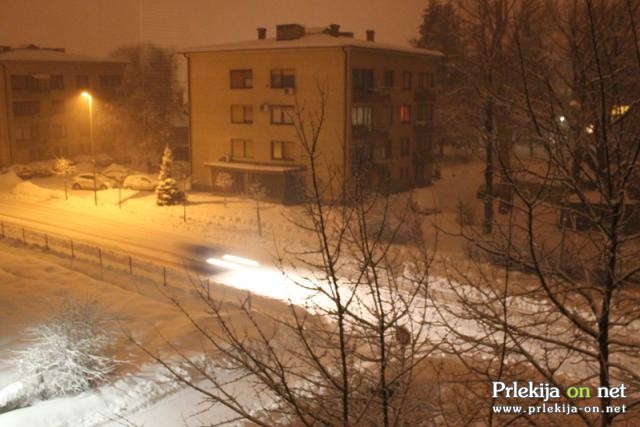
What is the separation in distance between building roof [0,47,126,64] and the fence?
23.8m

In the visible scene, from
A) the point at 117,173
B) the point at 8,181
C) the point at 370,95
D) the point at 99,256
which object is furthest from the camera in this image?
the point at 117,173

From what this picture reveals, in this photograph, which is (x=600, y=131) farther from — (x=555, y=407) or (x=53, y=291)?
(x=53, y=291)

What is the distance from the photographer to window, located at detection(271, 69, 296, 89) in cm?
3450

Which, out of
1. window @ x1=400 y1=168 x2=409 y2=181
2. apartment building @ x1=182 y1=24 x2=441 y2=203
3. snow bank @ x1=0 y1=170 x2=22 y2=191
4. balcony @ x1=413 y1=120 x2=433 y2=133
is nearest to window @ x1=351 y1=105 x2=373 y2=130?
apartment building @ x1=182 y1=24 x2=441 y2=203

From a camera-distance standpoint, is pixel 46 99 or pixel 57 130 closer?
pixel 46 99

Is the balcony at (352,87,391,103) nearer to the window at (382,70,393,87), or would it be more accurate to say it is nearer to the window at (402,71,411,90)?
the window at (382,70,393,87)

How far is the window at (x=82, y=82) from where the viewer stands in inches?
2018

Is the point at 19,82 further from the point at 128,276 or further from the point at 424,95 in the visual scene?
the point at 128,276

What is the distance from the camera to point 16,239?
25.6m

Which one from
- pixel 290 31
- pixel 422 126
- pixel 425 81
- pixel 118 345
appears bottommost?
pixel 118 345

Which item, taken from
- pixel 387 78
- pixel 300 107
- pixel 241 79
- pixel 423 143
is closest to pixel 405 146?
pixel 423 143

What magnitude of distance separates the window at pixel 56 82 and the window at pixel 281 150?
23.3 metres

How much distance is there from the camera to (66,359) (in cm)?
1272

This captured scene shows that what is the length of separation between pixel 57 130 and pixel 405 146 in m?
26.9
